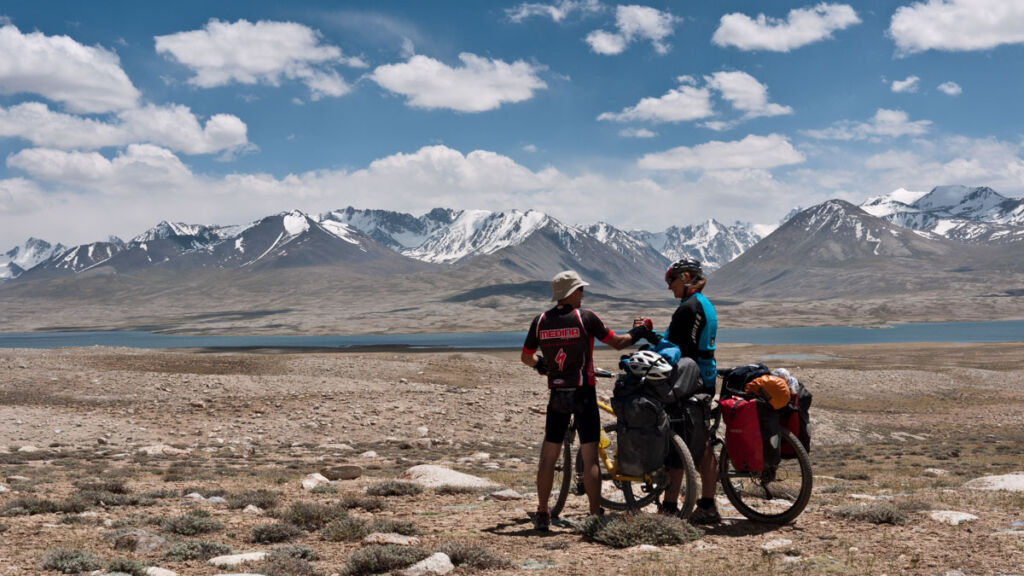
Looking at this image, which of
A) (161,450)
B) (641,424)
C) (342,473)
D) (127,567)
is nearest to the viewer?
(127,567)

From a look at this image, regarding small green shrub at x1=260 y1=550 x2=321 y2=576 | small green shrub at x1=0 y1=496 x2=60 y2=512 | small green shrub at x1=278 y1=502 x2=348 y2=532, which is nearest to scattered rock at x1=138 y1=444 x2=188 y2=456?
small green shrub at x1=0 y1=496 x2=60 y2=512

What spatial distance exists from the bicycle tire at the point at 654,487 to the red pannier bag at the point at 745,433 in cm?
56

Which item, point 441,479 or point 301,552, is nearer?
point 301,552

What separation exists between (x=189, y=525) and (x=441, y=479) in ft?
17.0

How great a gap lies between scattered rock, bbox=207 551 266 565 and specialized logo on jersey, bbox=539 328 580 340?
Result: 3.85 metres

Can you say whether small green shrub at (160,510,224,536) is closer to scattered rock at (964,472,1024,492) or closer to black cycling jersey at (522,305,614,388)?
black cycling jersey at (522,305,614,388)

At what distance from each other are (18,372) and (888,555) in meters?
36.5

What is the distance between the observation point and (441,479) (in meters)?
13.5

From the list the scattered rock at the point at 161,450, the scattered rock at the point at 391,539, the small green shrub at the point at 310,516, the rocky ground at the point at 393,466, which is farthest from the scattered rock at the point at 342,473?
the scattered rock at the point at 391,539

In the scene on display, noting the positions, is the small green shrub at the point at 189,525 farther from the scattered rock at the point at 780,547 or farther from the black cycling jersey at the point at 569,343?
the scattered rock at the point at 780,547

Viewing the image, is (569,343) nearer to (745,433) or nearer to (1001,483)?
(745,433)

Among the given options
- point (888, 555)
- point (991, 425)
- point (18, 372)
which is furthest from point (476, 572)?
point (991, 425)

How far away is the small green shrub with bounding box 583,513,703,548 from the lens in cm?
801

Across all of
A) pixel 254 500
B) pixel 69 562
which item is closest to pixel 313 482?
pixel 254 500
